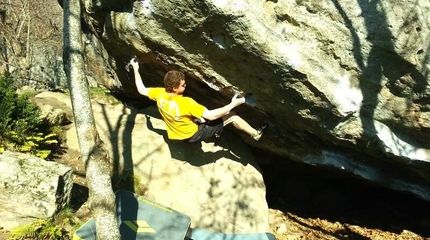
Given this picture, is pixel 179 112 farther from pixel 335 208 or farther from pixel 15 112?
pixel 335 208

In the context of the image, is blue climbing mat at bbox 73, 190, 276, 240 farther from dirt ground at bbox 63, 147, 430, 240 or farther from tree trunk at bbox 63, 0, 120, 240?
dirt ground at bbox 63, 147, 430, 240

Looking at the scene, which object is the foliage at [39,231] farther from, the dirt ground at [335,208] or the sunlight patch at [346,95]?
the dirt ground at [335,208]

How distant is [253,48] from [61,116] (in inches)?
177

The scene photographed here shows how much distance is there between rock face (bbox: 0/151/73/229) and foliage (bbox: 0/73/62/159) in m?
0.95

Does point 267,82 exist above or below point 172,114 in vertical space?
above

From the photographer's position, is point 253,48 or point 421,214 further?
point 421,214

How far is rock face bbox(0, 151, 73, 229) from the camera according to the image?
251 inches

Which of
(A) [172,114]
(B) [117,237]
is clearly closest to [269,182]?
(A) [172,114]

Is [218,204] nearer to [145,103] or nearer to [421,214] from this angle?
[145,103]

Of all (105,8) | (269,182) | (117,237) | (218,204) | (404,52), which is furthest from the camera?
(269,182)

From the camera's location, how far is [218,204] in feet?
26.9

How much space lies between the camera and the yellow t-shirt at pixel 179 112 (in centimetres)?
720

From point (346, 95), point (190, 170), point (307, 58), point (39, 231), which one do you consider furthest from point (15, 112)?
point (346, 95)

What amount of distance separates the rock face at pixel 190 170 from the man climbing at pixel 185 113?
0.73 meters
